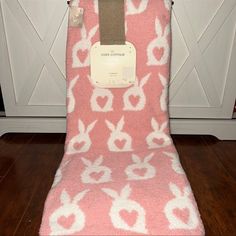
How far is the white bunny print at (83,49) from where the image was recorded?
1.05 metres

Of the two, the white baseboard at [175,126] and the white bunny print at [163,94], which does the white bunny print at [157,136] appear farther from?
the white baseboard at [175,126]

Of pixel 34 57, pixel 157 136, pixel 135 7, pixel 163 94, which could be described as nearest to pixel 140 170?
pixel 157 136

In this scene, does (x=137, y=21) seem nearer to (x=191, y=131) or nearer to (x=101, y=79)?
(x=101, y=79)

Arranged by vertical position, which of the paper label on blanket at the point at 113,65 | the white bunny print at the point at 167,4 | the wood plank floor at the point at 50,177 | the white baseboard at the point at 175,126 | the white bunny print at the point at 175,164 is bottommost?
the wood plank floor at the point at 50,177

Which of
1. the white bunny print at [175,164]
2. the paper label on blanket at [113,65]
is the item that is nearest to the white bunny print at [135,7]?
the paper label on blanket at [113,65]

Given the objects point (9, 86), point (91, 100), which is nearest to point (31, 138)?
point (9, 86)

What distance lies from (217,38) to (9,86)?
1.37m

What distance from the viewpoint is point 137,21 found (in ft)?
3.40

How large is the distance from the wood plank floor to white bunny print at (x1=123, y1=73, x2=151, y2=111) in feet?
1.91

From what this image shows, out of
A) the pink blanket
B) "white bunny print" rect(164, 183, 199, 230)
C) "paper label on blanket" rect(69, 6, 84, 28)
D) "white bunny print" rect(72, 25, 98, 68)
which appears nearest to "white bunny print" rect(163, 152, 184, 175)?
the pink blanket

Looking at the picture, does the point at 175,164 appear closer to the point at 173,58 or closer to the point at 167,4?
the point at 167,4

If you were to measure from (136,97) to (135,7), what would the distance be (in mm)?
351

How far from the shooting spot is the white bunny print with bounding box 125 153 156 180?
871 millimetres

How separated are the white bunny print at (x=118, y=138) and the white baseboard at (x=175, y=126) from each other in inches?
31.8
